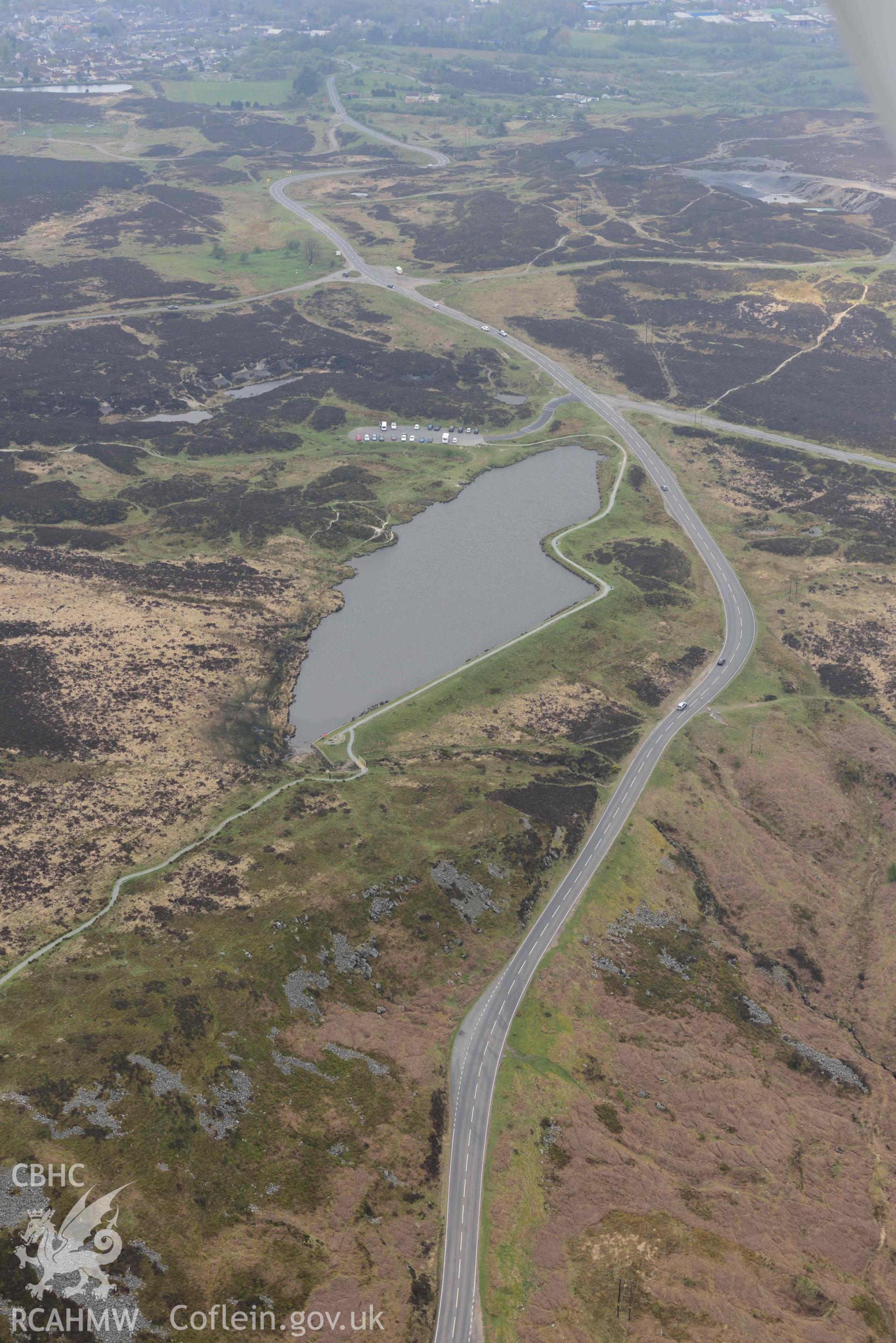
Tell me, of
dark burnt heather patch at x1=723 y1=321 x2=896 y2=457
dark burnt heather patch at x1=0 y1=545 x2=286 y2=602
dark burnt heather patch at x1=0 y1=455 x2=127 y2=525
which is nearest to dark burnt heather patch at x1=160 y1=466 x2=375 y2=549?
dark burnt heather patch at x1=0 y1=455 x2=127 y2=525

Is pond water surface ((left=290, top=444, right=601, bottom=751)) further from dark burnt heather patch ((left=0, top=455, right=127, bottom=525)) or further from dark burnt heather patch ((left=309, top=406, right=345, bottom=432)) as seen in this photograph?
dark burnt heather patch ((left=0, top=455, right=127, bottom=525))

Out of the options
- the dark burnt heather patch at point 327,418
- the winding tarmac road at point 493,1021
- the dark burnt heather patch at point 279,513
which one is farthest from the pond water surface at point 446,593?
the dark burnt heather patch at point 327,418

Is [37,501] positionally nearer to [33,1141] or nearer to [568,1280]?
[33,1141]

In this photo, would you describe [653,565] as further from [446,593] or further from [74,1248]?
[74,1248]

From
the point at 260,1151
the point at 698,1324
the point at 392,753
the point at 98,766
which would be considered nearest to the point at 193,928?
the point at 260,1151

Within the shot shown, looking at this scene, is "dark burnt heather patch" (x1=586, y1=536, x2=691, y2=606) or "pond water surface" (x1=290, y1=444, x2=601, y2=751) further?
"dark burnt heather patch" (x1=586, y1=536, x2=691, y2=606)

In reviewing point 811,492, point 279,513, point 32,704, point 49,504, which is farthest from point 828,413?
point 32,704

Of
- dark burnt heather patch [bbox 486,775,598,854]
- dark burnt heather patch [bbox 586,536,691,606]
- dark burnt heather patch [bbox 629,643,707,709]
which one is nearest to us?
dark burnt heather patch [bbox 486,775,598,854]

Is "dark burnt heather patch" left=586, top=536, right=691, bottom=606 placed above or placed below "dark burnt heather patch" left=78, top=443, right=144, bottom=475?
below
